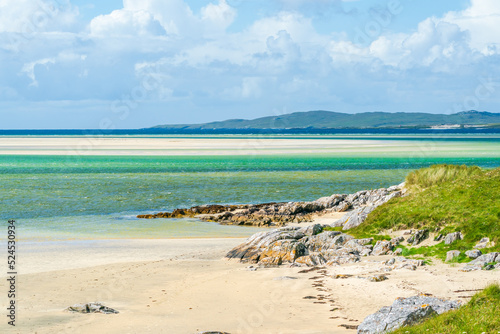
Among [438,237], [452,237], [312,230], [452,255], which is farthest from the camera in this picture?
[312,230]

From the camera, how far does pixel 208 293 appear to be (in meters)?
16.2

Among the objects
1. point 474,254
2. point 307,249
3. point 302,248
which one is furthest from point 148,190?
point 474,254

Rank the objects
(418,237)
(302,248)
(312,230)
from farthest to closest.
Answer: (312,230)
(302,248)
(418,237)

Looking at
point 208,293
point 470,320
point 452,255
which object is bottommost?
point 208,293

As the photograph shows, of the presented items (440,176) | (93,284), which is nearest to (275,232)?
(93,284)

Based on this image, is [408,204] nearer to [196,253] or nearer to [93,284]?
[196,253]

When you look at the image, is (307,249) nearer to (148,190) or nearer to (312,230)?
(312,230)

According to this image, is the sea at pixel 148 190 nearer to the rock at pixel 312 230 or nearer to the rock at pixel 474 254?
the rock at pixel 312 230

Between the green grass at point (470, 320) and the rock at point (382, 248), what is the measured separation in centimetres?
817

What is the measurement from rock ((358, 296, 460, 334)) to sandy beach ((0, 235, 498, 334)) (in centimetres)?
93

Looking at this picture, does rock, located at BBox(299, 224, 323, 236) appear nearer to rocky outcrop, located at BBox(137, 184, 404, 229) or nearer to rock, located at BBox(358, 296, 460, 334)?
rocky outcrop, located at BBox(137, 184, 404, 229)

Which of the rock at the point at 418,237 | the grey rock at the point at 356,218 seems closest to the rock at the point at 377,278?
the rock at the point at 418,237

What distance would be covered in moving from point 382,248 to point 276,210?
15.9 m

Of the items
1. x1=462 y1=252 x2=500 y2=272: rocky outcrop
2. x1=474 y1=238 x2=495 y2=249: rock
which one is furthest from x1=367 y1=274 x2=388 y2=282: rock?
x1=474 y1=238 x2=495 y2=249: rock
